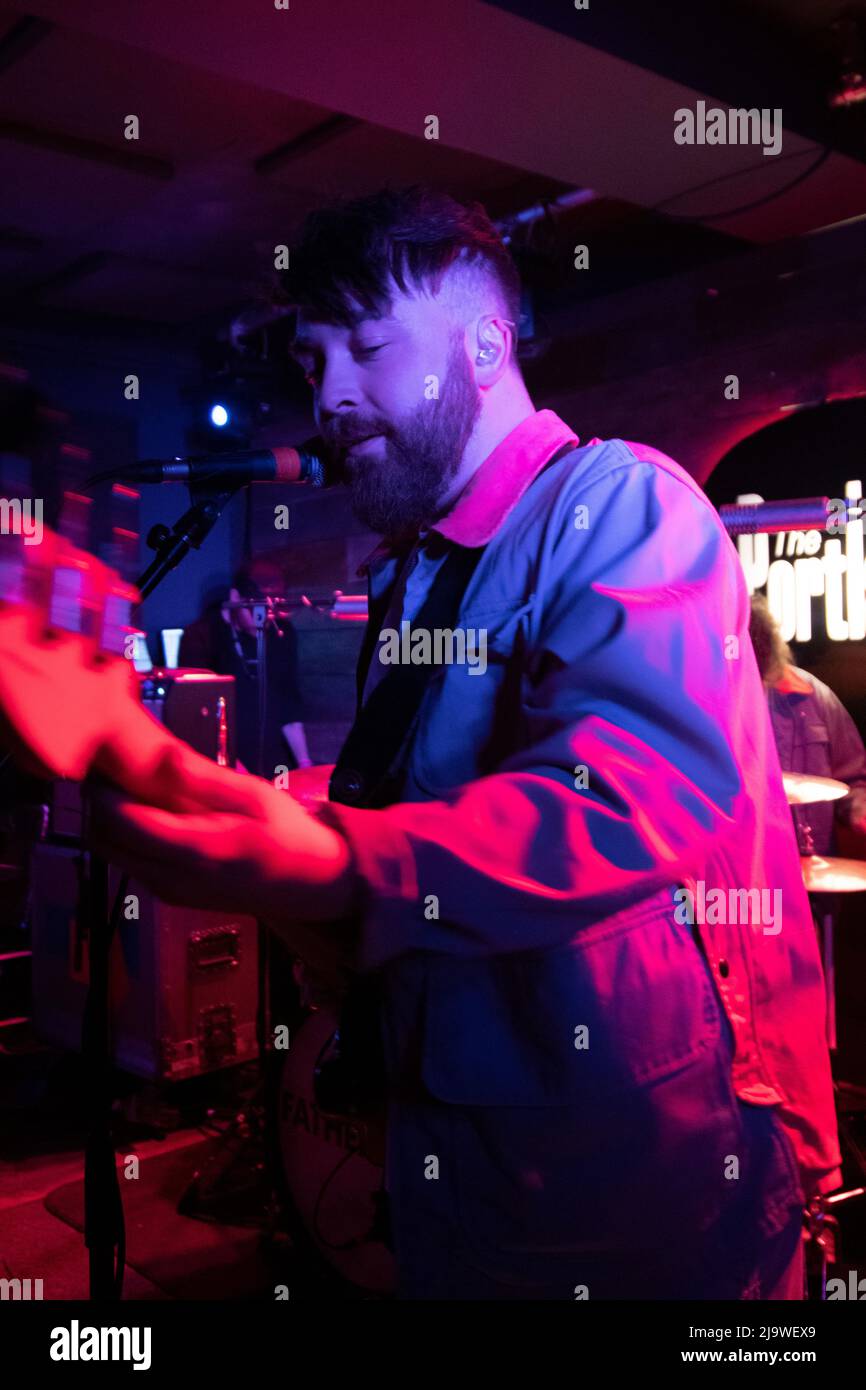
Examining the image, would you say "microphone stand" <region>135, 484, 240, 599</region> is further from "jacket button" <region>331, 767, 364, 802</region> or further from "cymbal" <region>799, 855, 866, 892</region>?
"cymbal" <region>799, 855, 866, 892</region>

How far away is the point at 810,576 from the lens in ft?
16.5

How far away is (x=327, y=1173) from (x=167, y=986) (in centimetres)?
158

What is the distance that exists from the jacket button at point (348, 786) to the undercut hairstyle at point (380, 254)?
60cm

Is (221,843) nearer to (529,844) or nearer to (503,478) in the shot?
(529,844)

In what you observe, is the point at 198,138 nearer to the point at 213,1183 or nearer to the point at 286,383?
the point at 286,383

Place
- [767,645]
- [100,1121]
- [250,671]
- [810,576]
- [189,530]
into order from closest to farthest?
[100,1121] → [189,530] → [767,645] → [810,576] → [250,671]

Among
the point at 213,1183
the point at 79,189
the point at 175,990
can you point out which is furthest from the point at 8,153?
the point at 213,1183

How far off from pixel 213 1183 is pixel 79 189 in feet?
16.0

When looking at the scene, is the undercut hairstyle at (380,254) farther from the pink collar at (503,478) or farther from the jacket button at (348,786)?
the jacket button at (348,786)

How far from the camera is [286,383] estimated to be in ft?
25.8

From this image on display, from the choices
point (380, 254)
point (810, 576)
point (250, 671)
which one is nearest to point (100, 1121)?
point (380, 254)

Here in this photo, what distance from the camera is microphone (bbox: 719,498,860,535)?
2.42m

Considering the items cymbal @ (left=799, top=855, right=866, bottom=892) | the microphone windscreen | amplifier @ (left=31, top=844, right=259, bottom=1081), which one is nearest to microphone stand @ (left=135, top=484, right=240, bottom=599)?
the microphone windscreen

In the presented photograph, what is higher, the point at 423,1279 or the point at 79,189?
the point at 79,189
